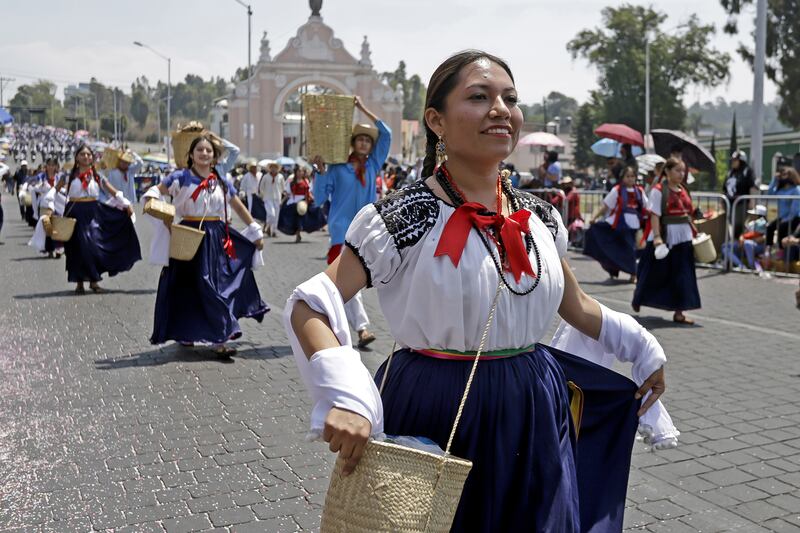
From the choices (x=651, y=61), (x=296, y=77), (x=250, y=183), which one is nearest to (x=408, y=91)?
(x=296, y=77)

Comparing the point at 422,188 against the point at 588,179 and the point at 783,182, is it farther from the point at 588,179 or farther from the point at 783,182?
the point at 588,179

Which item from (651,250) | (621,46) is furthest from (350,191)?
(621,46)

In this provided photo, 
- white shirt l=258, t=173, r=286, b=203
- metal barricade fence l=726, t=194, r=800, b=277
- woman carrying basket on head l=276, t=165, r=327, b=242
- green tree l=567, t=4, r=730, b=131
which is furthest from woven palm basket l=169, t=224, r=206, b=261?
green tree l=567, t=4, r=730, b=131

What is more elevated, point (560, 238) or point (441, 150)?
point (441, 150)

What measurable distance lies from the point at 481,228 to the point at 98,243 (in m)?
10.5

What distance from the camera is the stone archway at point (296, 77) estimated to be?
257 feet

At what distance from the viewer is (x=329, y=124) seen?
834 centimetres

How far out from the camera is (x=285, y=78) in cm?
7862

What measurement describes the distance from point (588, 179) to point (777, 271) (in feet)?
158

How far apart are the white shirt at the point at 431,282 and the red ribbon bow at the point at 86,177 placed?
1048cm

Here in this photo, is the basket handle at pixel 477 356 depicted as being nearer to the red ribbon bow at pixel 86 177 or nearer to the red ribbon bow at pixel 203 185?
the red ribbon bow at pixel 203 185

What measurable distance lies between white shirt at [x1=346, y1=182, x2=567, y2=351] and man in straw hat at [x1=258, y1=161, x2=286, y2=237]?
69.5 ft

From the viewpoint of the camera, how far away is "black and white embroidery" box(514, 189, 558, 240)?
2.93 m

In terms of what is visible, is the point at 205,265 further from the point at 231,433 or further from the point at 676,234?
the point at 676,234
